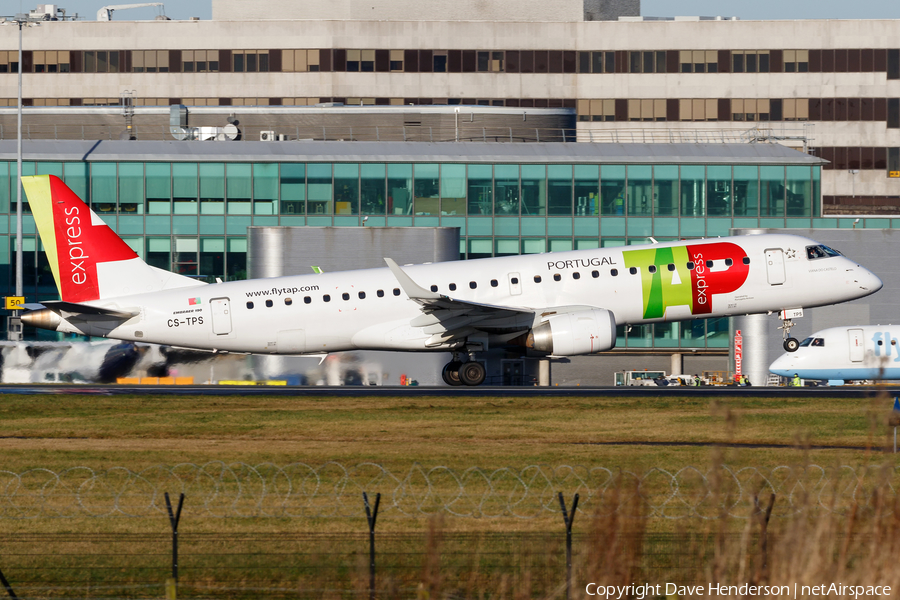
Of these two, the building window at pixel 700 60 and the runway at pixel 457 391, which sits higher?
the building window at pixel 700 60

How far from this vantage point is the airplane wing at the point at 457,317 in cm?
3981

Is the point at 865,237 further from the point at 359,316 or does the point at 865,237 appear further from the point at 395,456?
the point at 395,456

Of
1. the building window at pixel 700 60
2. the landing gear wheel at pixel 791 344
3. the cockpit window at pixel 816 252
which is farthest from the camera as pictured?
the building window at pixel 700 60

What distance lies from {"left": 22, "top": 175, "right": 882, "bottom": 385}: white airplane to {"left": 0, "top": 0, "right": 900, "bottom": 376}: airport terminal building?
76.4 ft

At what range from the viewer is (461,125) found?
251 ft

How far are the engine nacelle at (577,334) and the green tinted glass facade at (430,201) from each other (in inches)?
1016

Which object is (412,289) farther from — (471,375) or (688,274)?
(688,274)

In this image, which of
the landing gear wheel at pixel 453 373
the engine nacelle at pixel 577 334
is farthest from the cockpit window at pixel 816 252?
the landing gear wheel at pixel 453 373

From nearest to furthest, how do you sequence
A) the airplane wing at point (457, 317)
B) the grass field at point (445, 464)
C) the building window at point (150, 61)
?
the grass field at point (445, 464) < the airplane wing at point (457, 317) < the building window at point (150, 61)

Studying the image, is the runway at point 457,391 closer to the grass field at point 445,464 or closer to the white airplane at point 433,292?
the white airplane at point 433,292

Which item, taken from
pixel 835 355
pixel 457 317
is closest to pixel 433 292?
pixel 457 317

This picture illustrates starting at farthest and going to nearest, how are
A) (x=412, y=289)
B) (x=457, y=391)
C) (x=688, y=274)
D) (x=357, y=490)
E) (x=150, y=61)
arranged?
(x=150, y=61), (x=457, y=391), (x=688, y=274), (x=412, y=289), (x=357, y=490)

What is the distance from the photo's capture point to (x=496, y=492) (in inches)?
860

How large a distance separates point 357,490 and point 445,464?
369cm
